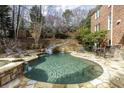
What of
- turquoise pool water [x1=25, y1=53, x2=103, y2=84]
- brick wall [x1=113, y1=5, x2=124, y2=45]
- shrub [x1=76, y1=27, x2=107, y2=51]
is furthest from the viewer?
brick wall [x1=113, y1=5, x2=124, y2=45]

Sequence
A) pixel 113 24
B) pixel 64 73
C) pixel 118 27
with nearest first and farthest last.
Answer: pixel 64 73 → pixel 118 27 → pixel 113 24

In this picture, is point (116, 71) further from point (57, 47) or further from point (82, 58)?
point (57, 47)

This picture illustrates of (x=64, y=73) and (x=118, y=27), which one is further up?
(x=118, y=27)

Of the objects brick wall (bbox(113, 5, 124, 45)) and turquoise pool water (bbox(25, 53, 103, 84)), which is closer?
turquoise pool water (bbox(25, 53, 103, 84))

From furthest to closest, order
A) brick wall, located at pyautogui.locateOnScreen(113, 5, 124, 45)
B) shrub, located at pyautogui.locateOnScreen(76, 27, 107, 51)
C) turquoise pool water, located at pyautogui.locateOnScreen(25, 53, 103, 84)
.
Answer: brick wall, located at pyautogui.locateOnScreen(113, 5, 124, 45) → shrub, located at pyautogui.locateOnScreen(76, 27, 107, 51) → turquoise pool water, located at pyautogui.locateOnScreen(25, 53, 103, 84)

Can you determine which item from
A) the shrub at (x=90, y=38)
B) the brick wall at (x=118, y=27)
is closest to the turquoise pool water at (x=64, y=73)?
the shrub at (x=90, y=38)

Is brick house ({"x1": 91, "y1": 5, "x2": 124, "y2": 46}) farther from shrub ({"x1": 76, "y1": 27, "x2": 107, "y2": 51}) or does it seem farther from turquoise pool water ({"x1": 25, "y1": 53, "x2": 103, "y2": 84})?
turquoise pool water ({"x1": 25, "y1": 53, "x2": 103, "y2": 84})

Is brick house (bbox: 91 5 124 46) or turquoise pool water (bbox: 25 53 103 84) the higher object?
brick house (bbox: 91 5 124 46)

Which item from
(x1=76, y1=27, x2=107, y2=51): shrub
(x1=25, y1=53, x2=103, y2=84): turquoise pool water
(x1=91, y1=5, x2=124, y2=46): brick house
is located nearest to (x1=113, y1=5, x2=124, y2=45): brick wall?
(x1=91, y1=5, x2=124, y2=46): brick house

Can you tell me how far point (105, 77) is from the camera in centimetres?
313

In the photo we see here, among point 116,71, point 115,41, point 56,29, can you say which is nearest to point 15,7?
point 56,29

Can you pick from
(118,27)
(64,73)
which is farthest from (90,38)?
(64,73)

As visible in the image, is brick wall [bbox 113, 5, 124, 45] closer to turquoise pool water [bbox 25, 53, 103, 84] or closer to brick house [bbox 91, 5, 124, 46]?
brick house [bbox 91, 5, 124, 46]

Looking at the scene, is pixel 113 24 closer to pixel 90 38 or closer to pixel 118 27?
pixel 118 27
